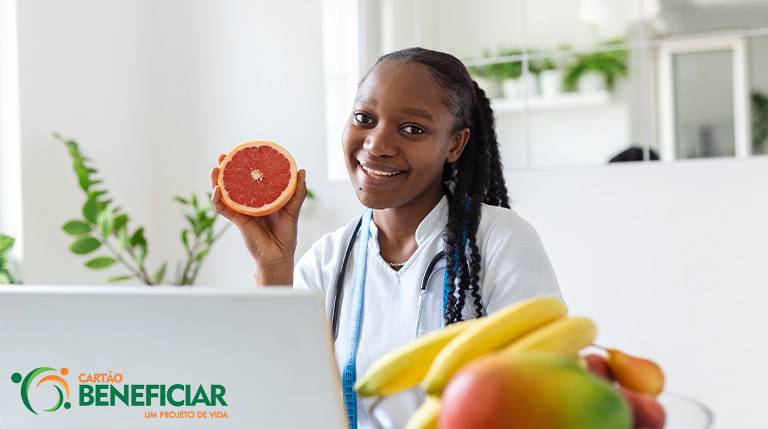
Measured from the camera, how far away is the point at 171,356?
33.1 inches

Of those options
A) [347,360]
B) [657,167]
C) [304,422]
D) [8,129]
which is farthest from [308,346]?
[8,129]

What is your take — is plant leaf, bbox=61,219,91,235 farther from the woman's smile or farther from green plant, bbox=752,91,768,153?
green plant, bbox=752,91,768,153

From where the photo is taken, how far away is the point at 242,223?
5.57ft

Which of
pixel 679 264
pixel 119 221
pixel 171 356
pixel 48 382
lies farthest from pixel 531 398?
pixel 119 221

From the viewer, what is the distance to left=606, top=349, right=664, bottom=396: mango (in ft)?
2.27

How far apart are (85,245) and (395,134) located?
2744 mm

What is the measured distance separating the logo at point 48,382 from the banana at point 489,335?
0.40 meters

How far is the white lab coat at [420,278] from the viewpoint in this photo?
1.56 metres

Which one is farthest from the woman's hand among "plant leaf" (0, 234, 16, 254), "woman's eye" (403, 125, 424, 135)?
"plant leaf" (0, 234, 16, 254)

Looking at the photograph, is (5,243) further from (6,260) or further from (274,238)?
(274,238)

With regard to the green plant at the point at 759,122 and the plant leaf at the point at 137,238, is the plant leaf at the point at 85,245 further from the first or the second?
the green plant at the point at 759,122

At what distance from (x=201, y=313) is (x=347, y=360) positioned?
2.49 feet

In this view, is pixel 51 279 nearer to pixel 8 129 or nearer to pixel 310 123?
pixel 8 129

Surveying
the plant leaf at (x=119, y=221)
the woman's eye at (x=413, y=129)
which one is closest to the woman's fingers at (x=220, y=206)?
the woman's eye at (x=413, y=129)
